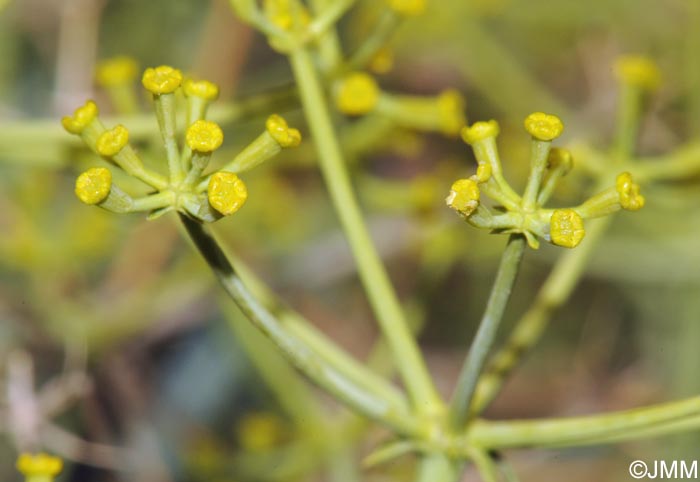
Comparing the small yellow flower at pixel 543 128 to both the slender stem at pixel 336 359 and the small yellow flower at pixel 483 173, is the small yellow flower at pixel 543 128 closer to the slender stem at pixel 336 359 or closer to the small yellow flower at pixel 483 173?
the small yellow flower at pixel 483 173

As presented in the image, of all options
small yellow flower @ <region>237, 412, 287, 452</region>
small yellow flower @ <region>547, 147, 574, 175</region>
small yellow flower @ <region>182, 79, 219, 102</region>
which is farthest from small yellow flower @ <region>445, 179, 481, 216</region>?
small yellow flower @ <region>237, 412, 287, 452</region>

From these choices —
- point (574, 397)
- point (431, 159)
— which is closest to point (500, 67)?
point (431, 159)

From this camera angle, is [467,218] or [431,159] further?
[431,159]

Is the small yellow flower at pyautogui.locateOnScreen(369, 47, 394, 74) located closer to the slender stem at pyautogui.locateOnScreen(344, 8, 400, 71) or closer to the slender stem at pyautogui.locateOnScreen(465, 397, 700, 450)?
the slender stem at pyautogui.locateOnScreen(344, 8, 400, 71)

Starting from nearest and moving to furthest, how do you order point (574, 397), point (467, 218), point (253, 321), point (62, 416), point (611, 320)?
point (467, 218) → point (253, 321) → point (62, 416) → point (574, 397) → point (611, 320)

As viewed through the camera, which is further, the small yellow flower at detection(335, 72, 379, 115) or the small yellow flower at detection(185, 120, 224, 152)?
the small yellow flower at detection(335, 72, 379, 115)

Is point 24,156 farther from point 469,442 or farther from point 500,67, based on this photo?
point 500,67
